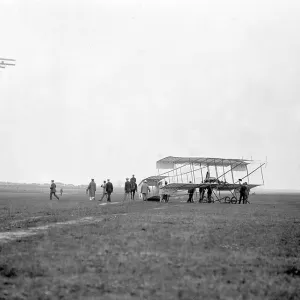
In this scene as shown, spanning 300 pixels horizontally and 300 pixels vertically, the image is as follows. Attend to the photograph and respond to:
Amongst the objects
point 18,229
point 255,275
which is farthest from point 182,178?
point 255,275

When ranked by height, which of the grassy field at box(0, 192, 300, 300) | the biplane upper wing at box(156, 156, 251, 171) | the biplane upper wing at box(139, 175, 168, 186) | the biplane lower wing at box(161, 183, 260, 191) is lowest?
the grassy field at box(0, 192, 300, 300)

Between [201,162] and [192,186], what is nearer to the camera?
[192,186]

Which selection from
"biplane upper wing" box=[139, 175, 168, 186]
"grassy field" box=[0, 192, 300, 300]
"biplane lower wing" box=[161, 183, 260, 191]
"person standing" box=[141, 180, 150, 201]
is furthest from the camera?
"biplane upper wing" box=[139, 175, 168, 186]

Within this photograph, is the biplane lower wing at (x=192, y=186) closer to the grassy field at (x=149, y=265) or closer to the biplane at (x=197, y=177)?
the biplane at (x=197, y=177)

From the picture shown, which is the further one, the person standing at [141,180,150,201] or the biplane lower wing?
the person standing at [141,180,150,201]

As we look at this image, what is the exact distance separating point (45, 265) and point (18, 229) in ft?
18.4

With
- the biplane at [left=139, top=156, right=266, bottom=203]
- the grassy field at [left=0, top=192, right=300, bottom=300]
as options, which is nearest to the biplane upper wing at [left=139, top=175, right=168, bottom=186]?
the biplane at [left=139, top=156, right=266, bottom=203]

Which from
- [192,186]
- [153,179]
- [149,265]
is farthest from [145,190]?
[149,265]

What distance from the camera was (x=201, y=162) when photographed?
120 feet

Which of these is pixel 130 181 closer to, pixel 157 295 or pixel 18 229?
pixel 18 229

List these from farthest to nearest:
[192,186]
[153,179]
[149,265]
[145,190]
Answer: [153,179], [145,190], [192,186], [149,265]

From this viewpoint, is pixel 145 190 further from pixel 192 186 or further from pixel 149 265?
pixel 149 265

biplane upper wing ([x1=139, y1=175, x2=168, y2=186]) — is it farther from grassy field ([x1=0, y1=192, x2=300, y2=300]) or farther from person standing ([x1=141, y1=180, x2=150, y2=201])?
grassy field ([x1=0, y1=192, x2=300, y2=300])

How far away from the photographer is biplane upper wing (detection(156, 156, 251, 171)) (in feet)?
114
